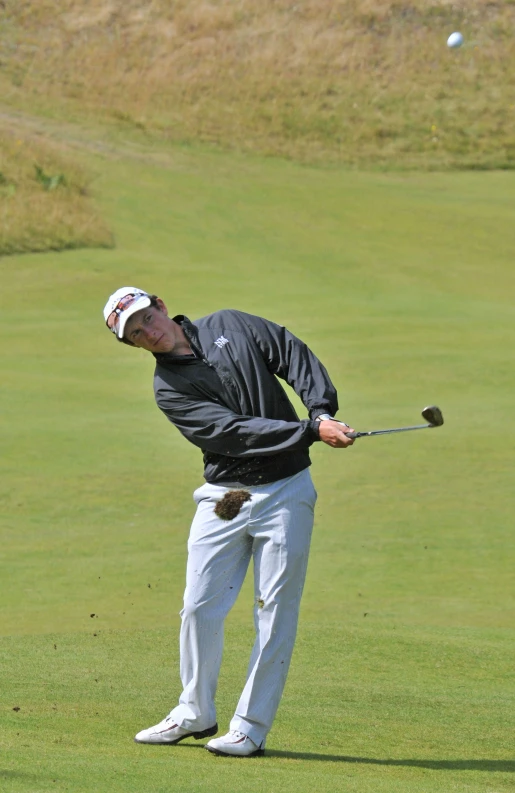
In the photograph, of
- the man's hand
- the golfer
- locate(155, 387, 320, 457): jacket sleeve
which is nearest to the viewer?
the man's hand

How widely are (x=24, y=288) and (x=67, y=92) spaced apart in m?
14.1

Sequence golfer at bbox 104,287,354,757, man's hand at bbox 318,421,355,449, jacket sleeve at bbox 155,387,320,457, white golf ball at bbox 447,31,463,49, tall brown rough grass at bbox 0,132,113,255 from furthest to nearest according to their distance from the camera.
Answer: white golf ball at bbox 447,31,463,49, tall brown rough grass at bbox 0,132,113,255, golfer at bbox 104,287,354,757, jacket sleeve at bbox 155,387,320,457, man's hand at bbox 318,421,355,449

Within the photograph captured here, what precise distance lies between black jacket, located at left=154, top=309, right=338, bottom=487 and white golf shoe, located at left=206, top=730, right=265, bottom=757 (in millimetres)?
883

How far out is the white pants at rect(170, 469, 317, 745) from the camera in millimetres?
4531

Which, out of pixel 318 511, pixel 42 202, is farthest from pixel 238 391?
pixel 42 202

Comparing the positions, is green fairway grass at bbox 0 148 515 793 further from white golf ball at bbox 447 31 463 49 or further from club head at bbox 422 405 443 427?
white golf ball at bbox 447 31 463 49

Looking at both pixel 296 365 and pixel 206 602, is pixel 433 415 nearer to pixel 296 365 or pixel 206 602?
pixel 296 365

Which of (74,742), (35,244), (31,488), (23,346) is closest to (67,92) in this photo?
(35,244)

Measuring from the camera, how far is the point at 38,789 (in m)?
3.63

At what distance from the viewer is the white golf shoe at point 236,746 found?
14.7 feet

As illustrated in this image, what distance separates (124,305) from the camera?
4.52 metres

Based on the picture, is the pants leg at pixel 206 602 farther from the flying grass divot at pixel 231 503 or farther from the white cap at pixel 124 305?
the white cap at pixel 124 305

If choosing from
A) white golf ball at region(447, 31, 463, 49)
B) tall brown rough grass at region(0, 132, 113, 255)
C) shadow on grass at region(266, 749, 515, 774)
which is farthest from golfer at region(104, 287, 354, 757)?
white golf ball at region(447, 31, 463, 49)

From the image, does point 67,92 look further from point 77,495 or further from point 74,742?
point 74,742
